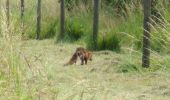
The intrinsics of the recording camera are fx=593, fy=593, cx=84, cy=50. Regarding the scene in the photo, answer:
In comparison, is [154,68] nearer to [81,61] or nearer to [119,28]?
[81,61]

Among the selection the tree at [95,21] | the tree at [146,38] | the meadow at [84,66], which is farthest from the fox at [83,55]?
the tree at [95,21]

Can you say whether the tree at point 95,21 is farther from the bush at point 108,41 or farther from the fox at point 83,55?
the fox at point 83,55

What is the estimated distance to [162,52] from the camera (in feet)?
28.2

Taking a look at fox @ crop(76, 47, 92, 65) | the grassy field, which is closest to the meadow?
the grassy field

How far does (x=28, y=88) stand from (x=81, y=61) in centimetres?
390

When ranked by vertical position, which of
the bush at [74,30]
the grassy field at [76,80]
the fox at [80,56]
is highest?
the bush at [74,30]

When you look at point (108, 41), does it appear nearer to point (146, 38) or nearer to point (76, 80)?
point (146, 38)

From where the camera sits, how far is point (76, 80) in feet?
17.1

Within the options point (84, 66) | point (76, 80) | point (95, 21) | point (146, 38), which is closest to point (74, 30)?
point (95, 21)

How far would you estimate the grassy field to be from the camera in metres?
5.00

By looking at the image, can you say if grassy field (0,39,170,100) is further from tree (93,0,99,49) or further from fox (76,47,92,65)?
tree (93,0,99,49)

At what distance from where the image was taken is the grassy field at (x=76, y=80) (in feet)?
16.4

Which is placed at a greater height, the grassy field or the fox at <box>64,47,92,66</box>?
the fox at <box>64,47,92,66</box>

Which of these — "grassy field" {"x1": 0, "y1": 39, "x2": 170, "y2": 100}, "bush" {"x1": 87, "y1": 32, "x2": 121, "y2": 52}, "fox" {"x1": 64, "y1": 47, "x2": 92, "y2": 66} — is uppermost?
"bush" {"x1": 87, "y1": 32, "x2": 121, "y2": 52}
